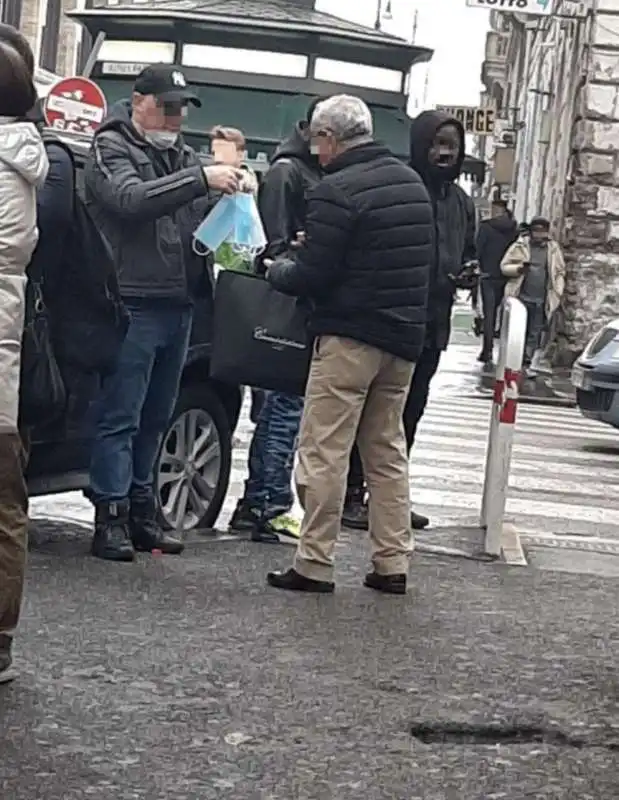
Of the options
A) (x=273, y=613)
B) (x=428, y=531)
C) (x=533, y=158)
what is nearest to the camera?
(x=273, y=613)

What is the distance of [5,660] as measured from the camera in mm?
5816

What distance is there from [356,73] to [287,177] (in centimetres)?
1660

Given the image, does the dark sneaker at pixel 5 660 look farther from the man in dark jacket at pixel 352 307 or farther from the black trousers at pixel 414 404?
the black trousers at pixel 414 404

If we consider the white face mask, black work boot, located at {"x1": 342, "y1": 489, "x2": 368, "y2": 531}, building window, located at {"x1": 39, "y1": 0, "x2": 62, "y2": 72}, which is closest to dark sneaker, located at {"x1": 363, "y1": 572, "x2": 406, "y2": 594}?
black work boot, located at {"x1": 342, "y1": 489, "x2": 368, "y2": 531}

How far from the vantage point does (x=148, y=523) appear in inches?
331

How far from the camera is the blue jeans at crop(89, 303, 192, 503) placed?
26.4 ft

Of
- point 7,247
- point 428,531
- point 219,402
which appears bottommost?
point 428,531

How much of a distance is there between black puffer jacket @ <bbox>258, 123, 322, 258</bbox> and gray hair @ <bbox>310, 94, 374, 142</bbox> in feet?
3.36

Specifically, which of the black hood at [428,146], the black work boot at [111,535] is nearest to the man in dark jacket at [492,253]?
the black hood at [428,146]

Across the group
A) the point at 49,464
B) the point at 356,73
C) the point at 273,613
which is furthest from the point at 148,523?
the point at 356,73

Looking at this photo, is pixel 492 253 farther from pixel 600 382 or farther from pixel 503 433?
pixel 503 433

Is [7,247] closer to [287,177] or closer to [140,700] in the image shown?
[140,700]

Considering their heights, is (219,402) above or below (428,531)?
above

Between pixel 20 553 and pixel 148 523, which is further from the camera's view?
pixel 148 523
